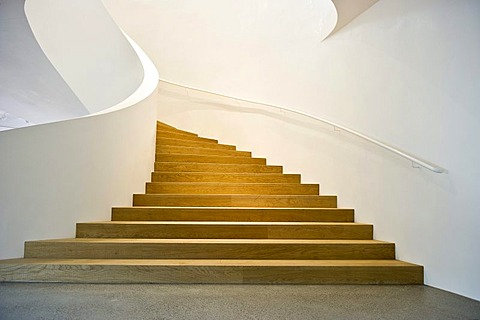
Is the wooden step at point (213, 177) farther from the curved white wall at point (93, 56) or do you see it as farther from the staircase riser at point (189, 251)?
the curved white wall at point (93, 56)

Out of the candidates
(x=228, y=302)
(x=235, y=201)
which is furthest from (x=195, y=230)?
(x=228, y=302)

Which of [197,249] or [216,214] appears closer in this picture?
[197,249]

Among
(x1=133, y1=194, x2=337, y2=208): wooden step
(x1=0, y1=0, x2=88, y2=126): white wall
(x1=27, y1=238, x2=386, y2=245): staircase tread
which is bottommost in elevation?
(x1=27, y1=238, x2=386, y2=245): staircase tread

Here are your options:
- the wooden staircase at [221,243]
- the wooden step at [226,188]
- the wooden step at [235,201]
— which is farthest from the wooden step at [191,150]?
the wooden step at [235,201]

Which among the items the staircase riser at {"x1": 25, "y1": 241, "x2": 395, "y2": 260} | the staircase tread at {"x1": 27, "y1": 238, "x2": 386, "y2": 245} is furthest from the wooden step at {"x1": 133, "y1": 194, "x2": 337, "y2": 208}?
the staircase riser at {"x1": 25, "y1": 241, "x2": 395, "y2": 260}

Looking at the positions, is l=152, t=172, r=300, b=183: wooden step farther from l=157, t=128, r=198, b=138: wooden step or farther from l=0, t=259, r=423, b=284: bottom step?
l=0, t=259, r=423, b=284: bottom step

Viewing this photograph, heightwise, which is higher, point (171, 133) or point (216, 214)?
point (171, 133)

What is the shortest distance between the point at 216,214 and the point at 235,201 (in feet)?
1.38

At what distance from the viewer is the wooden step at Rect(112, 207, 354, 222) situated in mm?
3586

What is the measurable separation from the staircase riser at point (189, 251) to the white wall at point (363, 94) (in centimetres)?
60

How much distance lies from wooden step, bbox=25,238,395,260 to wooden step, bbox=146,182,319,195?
49.1 inches

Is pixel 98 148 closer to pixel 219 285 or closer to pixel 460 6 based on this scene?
pixel 219 285

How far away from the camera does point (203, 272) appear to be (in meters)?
2.68

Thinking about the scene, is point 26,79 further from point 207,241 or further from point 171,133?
point 207,241
